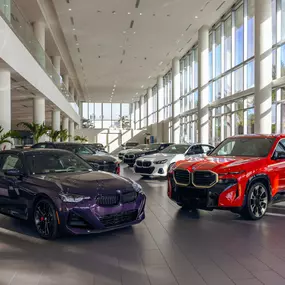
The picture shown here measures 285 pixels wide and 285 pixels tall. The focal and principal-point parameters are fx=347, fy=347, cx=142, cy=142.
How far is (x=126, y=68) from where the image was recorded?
33312 mm

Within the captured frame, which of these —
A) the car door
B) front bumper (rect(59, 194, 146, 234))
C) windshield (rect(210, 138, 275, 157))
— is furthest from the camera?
windshield (rect(210, 138, 275, 157))

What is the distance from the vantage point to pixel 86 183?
5250 millimetres

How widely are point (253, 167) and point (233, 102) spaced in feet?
48.0

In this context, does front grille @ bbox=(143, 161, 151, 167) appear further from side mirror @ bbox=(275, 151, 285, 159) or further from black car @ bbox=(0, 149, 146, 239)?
black car @ bbox=(0, 149, 146, 239)

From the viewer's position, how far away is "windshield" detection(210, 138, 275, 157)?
704 centimetres

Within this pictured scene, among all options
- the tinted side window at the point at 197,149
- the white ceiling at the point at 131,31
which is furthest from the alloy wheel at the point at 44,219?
the white ceiling at the point at 131,31

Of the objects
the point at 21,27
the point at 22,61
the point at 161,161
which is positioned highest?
the point at 21,27

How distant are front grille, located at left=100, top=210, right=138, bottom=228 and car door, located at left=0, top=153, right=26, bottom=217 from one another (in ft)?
4.75

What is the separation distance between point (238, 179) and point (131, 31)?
59.7 feet

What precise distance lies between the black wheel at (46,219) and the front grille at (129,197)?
40.6 inches

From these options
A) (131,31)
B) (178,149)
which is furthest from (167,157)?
(131,31)

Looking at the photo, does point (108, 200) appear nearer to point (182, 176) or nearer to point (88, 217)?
point (88, 217)

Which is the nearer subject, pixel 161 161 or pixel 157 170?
pixel 157 170

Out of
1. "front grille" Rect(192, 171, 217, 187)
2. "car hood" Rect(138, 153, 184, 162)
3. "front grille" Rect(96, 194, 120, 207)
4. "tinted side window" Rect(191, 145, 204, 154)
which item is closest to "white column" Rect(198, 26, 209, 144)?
"tinted side window" Rect(191, 145, 204, 154)
